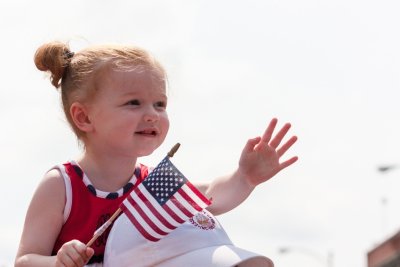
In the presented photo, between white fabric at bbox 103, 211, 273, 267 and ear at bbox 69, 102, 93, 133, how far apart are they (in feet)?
3.99

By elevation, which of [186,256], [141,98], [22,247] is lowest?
[22,247]

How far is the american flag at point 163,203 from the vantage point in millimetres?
3801

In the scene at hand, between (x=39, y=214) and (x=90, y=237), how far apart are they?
0.90 feet

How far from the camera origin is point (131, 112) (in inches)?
184

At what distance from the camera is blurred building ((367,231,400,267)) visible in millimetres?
3439

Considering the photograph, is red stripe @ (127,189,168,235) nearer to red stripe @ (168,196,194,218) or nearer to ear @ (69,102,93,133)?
red stripe @ (168,196,194,218)

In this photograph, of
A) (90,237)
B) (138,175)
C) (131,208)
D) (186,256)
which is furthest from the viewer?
(138,175)

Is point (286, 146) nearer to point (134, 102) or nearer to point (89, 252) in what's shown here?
point (134, 102)

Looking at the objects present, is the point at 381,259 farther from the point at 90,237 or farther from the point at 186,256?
the point at 90,237

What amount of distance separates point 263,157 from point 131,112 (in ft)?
2.36

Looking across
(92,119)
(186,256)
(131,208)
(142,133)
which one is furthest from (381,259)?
(92,119)

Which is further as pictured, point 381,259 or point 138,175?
point 138,175

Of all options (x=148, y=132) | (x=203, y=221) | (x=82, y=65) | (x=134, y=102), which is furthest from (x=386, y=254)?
(x=82, y=65)

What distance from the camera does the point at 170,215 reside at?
12.7ft
